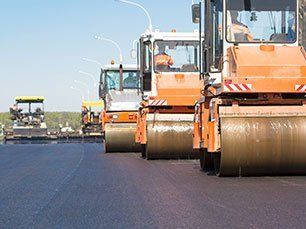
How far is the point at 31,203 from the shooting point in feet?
25.1

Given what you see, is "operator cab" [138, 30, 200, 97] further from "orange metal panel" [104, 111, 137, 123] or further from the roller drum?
"orange metal panel" [104, 111, 137, 123]

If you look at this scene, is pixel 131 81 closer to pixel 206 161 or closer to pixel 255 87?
pixel 206 161

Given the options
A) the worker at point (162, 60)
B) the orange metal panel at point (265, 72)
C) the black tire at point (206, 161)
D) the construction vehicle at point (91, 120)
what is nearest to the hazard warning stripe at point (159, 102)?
the worker at point (162, 60)

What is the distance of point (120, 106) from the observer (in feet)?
71.2

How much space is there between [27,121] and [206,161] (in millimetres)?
35220

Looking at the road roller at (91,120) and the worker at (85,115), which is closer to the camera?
the road roller at (91,120)

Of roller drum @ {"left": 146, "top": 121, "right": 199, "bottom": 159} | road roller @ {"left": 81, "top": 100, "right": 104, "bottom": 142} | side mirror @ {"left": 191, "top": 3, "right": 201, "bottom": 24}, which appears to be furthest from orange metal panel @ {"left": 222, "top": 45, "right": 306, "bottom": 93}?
road roller @ {"left": 81, "top": 100, "right": 104, "bottom": 142}

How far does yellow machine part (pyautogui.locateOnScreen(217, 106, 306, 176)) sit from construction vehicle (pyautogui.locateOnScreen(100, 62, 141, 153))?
9.47 metres

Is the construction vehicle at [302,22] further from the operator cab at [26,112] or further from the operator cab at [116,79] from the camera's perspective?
the operator cab at [26,112]

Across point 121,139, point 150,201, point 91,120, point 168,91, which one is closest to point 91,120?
point 91,120

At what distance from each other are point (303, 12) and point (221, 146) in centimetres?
289

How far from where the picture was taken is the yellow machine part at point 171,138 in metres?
15.3

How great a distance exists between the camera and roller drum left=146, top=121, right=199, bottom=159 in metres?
15.3

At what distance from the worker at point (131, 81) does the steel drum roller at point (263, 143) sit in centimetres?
1323
